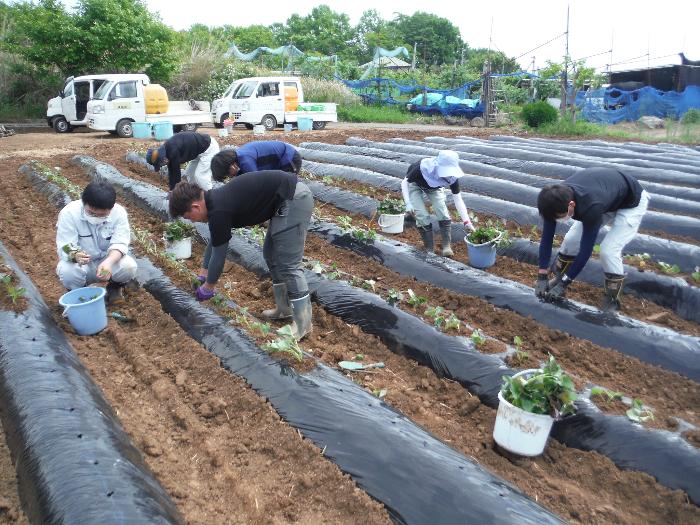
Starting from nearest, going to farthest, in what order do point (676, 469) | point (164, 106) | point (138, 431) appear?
point (676, 469)
point (138, 431)
point (164, 106)

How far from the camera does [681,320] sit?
469cm

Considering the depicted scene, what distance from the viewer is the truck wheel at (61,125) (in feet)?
61.2

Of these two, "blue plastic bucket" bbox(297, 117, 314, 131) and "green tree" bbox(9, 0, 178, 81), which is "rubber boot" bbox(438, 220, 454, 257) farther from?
"green tree" bbox(9, 0, 178, 81)

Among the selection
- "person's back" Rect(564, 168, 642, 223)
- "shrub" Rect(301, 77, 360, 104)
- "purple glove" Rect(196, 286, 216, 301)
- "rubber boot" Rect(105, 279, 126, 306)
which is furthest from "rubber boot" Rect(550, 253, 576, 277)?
"shrub" Rect(301, 77, 360, 104)

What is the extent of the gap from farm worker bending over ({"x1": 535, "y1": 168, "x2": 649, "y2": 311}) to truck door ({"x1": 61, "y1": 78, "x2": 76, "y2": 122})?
17898mm

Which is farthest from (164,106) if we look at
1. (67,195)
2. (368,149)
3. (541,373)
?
(541,373)

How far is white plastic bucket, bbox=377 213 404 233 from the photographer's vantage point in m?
6.56

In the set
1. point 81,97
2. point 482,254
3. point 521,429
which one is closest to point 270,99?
point 81,97

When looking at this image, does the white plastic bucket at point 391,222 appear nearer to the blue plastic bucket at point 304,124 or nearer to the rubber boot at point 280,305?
the rubber boot at point 280,305

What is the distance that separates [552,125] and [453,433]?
687 inches

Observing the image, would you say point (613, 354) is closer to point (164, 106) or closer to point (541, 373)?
point (541, 373)

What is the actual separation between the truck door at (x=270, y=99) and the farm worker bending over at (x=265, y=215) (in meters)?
16.4

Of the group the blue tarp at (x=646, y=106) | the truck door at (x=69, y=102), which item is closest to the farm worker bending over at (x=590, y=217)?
the truck door at (x=69, y=102)

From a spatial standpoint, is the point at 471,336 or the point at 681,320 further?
the point at 681,320
